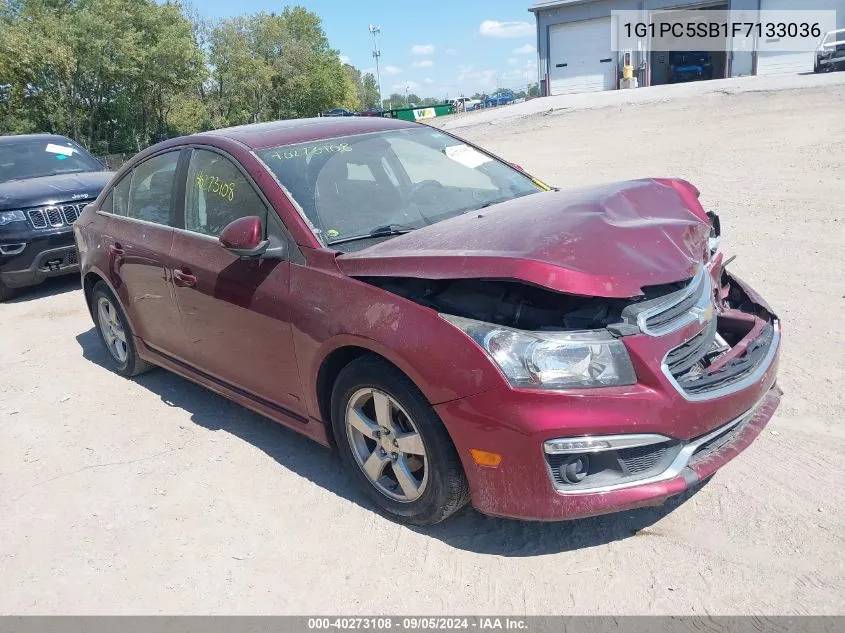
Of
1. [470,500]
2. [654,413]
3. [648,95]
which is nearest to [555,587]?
[470,500]

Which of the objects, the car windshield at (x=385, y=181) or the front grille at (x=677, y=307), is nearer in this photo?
the front grille at (x=677, y=307)

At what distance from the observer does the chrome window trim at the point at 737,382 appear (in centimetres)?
265

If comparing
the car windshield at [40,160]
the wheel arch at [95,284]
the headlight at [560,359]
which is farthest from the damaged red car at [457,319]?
the car windshield at [40,160]

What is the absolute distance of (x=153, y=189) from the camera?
4691 mm

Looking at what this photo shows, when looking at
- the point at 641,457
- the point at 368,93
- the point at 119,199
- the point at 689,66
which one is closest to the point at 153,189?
the point at 119,199

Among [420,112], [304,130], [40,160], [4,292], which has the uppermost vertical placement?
[304,130]

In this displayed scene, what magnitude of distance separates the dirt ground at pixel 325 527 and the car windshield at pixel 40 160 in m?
4.22

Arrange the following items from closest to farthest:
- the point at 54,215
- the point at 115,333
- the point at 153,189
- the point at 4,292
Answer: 1. the point at 153,189
2. the point at 115,333
3. the point at 54,215
4. the point at 4,292

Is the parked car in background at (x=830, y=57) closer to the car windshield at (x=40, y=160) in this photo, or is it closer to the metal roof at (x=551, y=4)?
the metal roof at (x=551, y=4)

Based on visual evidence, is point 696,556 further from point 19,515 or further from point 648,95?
point 648,95

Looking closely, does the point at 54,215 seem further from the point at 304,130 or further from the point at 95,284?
the point at 304,130

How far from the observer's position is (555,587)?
2.73 m

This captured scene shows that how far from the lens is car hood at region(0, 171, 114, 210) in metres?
7.83

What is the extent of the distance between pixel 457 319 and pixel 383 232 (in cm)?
93
